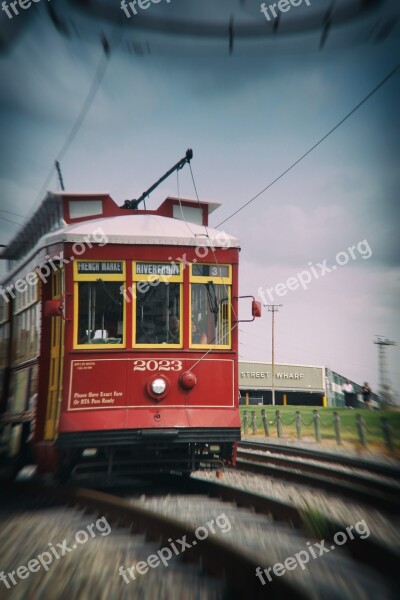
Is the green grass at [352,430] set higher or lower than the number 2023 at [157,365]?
lower

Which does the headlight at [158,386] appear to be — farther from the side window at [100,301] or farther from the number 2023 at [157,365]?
the side window at [100,301]

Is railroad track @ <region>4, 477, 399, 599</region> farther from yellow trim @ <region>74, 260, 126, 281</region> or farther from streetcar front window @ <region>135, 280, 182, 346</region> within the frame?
yellow trim @ <region>74, 260, 126, 281</region>

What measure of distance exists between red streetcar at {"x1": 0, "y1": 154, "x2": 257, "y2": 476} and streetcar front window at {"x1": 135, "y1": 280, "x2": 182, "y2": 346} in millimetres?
12

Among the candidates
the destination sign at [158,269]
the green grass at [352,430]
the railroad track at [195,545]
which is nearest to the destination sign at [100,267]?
the destination sign at [158,269]

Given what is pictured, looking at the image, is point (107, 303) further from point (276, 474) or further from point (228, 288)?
point (276, 474)

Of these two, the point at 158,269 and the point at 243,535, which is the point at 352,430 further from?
the point at 243,535

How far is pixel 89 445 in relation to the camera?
6.65m

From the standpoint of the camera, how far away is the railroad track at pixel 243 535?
350 centimetres

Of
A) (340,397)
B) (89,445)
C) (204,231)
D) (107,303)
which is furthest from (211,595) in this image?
(340,397)

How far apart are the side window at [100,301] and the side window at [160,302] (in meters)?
0.24

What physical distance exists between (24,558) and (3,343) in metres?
6.23

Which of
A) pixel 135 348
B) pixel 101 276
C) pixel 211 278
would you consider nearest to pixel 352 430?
pixel 211 278

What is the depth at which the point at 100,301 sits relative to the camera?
23.6ft

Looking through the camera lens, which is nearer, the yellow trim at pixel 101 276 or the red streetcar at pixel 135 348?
the red streetcar at pixel 135 348
